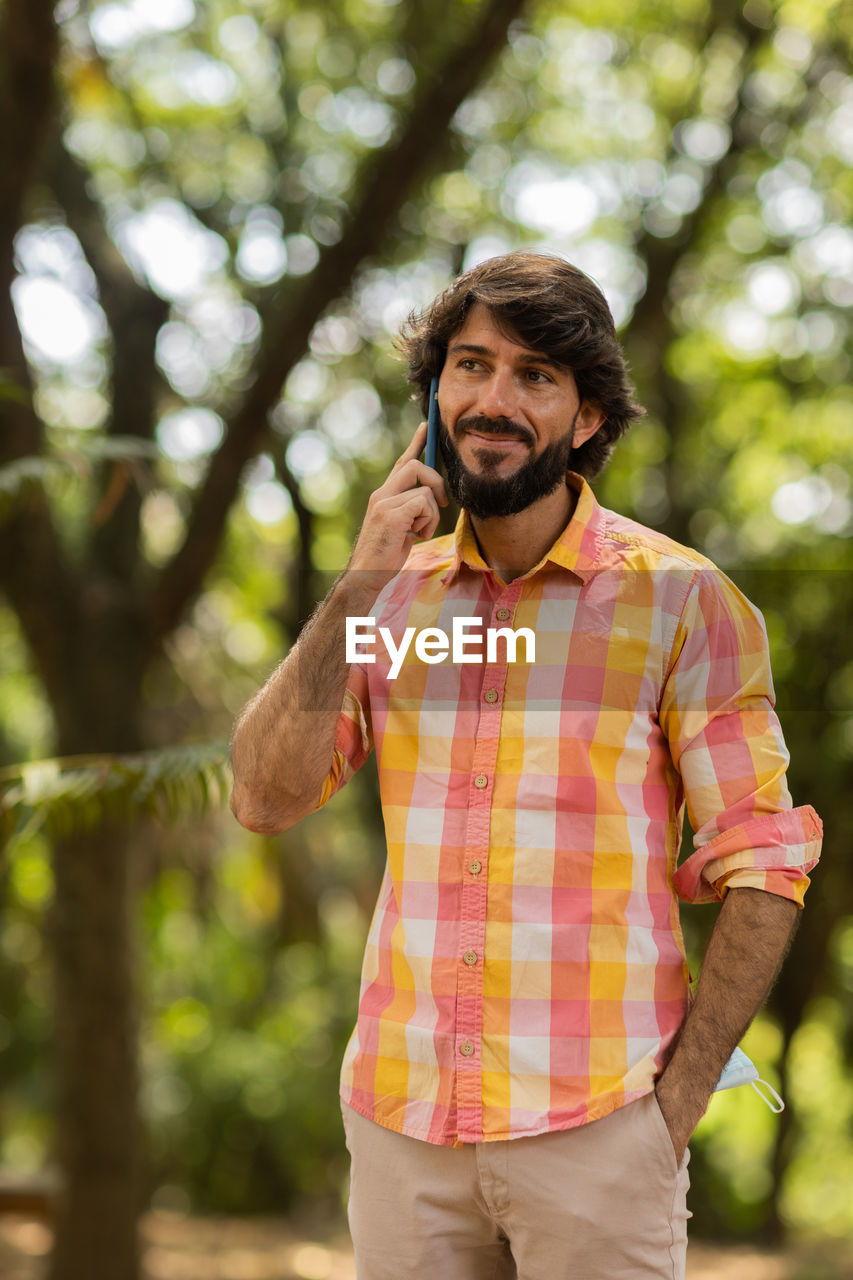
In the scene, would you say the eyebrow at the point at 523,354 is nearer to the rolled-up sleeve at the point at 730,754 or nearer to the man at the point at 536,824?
the man at the point at 536,824

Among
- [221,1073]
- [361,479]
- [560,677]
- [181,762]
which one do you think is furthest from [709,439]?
[560,677]

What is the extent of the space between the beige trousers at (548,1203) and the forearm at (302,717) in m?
0.57

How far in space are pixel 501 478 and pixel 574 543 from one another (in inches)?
6.6

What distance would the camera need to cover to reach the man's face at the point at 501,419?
1.94m

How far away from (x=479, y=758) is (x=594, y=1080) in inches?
20.2

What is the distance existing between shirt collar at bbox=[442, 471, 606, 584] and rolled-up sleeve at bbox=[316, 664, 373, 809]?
0.24 meters

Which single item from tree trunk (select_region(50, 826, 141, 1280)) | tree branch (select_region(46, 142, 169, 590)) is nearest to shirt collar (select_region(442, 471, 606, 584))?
tree trunk (select_region(50, 826, 141, 1280))

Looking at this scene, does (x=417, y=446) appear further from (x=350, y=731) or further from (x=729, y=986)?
(x=729, y=986)

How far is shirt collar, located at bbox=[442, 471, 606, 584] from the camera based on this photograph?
6.39 feet

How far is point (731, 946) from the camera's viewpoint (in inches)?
68.9

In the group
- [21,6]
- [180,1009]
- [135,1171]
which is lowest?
[180,1009]

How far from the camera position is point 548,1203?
5.56 ft

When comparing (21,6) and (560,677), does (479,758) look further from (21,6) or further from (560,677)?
(21,6)
